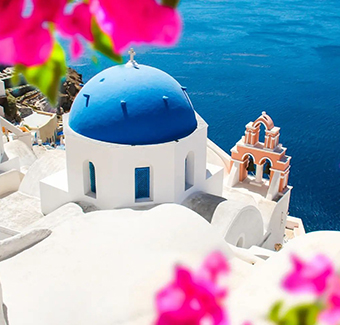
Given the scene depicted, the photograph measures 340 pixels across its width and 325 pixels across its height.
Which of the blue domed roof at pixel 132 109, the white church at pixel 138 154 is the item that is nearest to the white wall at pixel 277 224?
the white church at pixel 138 154

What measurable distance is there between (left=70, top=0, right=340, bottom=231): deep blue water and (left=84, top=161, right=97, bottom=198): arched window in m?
12.0

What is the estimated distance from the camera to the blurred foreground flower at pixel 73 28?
89cm

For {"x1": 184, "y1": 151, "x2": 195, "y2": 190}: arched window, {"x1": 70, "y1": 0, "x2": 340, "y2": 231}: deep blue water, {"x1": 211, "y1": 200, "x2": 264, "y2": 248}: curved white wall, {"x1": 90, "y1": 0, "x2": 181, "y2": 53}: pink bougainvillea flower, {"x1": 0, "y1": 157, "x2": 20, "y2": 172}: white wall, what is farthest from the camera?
{"x1": 70, "y1": 0, "x2": 340, "y2": 231}: deep blue water

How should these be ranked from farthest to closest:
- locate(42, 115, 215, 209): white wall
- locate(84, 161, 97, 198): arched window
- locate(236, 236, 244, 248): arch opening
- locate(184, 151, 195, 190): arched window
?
locate(236, 236, 244, 248): arch opening, locate(184, 151, 195, 190): arched window, locate(84, 161, 97, 198): arched window, locate(42, 115, 215, 209): white wall

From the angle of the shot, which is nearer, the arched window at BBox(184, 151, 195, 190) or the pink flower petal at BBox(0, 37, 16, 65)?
the pink flower petal at BBox(0, 37, 16, 65)

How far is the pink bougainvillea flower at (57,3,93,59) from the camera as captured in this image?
94cm

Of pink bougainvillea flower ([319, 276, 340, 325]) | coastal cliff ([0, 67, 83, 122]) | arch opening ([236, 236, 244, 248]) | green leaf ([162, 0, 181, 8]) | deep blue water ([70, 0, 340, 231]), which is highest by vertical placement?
green leaf ([162, 0, 181, 8])

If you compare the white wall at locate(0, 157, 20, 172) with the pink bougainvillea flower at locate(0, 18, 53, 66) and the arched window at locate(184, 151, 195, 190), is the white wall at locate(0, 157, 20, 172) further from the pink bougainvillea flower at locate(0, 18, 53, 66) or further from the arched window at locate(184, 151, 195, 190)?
the pink bougainvillea flower at locate(0, 18, 53, 66)

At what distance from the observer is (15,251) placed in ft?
25.0

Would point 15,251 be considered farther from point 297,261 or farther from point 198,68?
point 198,68

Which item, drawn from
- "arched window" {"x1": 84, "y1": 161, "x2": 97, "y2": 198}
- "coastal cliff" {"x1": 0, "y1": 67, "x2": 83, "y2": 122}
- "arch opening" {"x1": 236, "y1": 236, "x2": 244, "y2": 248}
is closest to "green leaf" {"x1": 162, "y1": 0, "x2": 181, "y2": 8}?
"arched window" {"x1": 84, "y1": 161, "x2": 97, "y2": 198}

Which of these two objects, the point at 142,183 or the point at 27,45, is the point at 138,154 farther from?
the point at 27,45

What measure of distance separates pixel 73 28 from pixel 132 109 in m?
9.57

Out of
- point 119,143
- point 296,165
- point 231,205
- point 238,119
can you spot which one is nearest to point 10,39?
point 119,143
